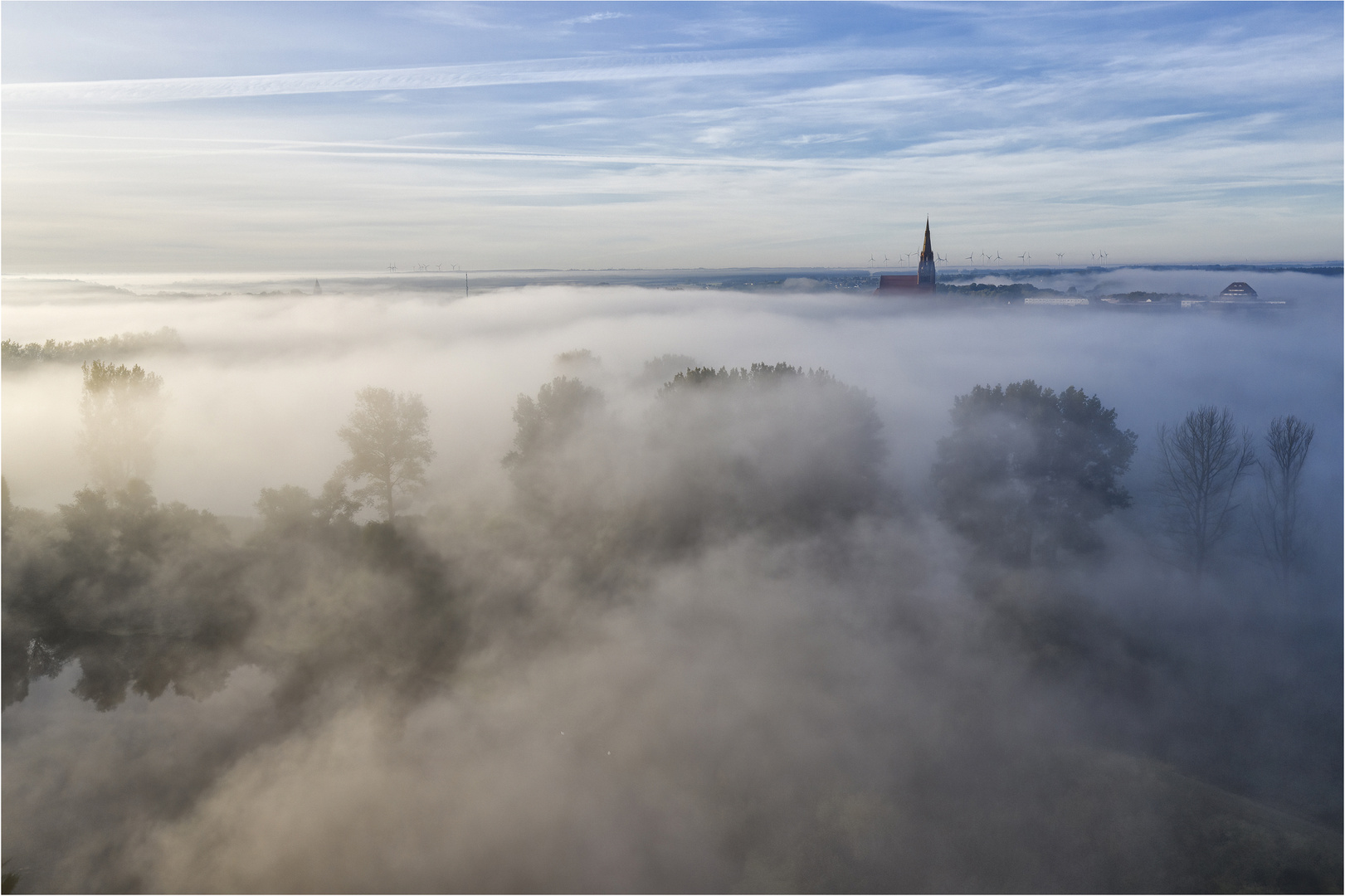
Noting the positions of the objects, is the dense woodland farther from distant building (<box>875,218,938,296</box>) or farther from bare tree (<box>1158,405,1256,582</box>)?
distant building (<box>875,218,938,296</box>)

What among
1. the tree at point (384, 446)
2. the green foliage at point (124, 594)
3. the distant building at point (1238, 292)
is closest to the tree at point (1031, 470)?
the tree at point (384, 446)

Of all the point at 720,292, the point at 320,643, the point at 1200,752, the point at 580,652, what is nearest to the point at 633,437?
the point at 580,652

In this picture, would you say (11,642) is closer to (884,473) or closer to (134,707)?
(134,707)

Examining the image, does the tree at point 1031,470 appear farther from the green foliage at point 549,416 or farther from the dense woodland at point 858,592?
the green foliage at point 549,416

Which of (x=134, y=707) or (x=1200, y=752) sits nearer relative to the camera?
(x=1200, y=752)

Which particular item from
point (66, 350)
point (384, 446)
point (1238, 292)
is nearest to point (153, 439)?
point (384, 446)

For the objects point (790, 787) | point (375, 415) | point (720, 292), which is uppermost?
point (720, 292)
